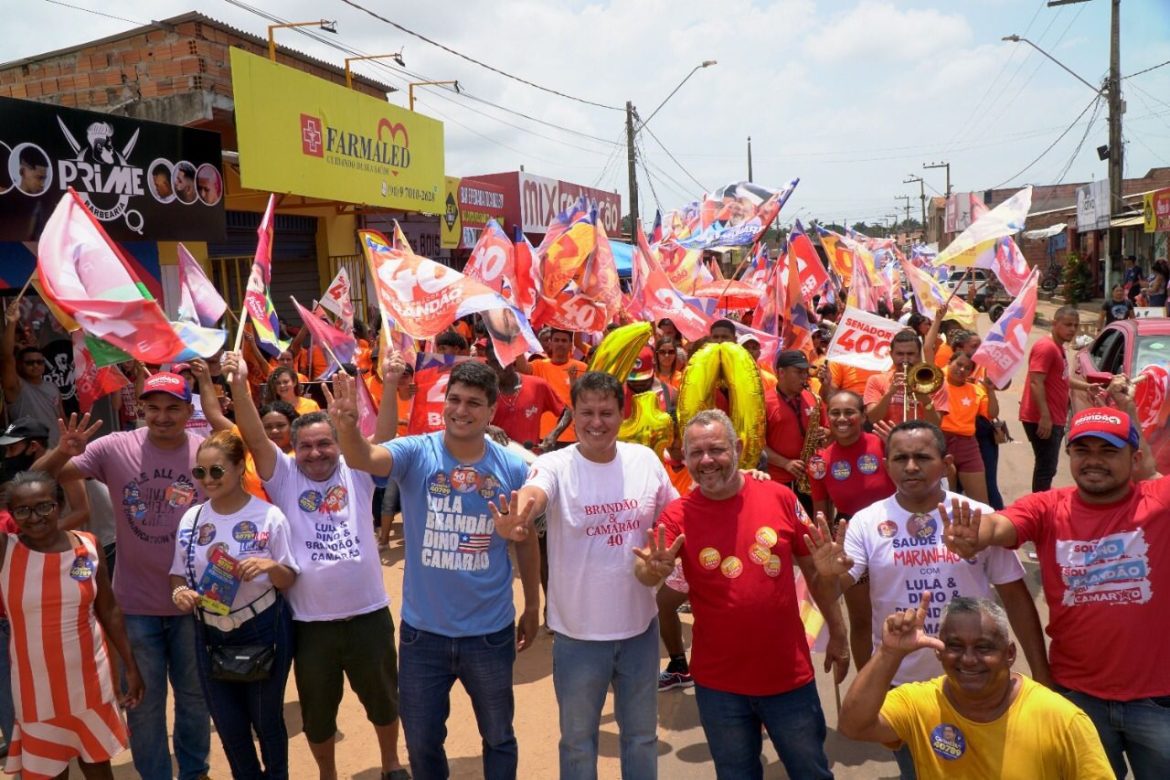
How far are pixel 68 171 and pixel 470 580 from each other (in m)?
6.64

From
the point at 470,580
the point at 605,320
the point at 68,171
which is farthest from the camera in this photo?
the point at 605,320

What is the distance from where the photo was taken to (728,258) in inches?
1400

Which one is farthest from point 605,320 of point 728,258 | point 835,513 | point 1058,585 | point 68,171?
point 728,258

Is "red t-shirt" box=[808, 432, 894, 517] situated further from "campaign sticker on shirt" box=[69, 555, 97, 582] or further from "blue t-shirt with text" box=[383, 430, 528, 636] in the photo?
"campaign sticker on shirt" box=[69, 555, 97, 582]

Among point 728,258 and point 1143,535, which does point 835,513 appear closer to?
point 1143,535

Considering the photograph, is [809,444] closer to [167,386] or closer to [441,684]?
[441,684]

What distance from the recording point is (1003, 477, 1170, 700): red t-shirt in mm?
2834

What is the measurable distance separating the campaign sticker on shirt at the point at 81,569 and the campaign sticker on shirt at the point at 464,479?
4.81ft

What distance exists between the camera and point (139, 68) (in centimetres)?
1177

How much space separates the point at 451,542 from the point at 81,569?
1.45m

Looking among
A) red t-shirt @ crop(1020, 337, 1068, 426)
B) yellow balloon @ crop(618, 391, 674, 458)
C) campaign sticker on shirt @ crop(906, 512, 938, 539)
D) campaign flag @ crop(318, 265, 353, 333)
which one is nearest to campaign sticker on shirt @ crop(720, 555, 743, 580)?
campaign sticker on shirt @ crop(906, 512, 938, 539)

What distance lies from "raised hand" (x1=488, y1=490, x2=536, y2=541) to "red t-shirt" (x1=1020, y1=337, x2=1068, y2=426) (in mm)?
5163

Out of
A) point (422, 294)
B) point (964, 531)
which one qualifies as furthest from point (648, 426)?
point (964, 531)

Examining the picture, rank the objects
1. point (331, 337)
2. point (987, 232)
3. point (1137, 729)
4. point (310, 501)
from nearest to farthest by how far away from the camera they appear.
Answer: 1. point (1137, 729)
2. point (310, 501)
3. point (331, 337)
4. point (987, 232)
